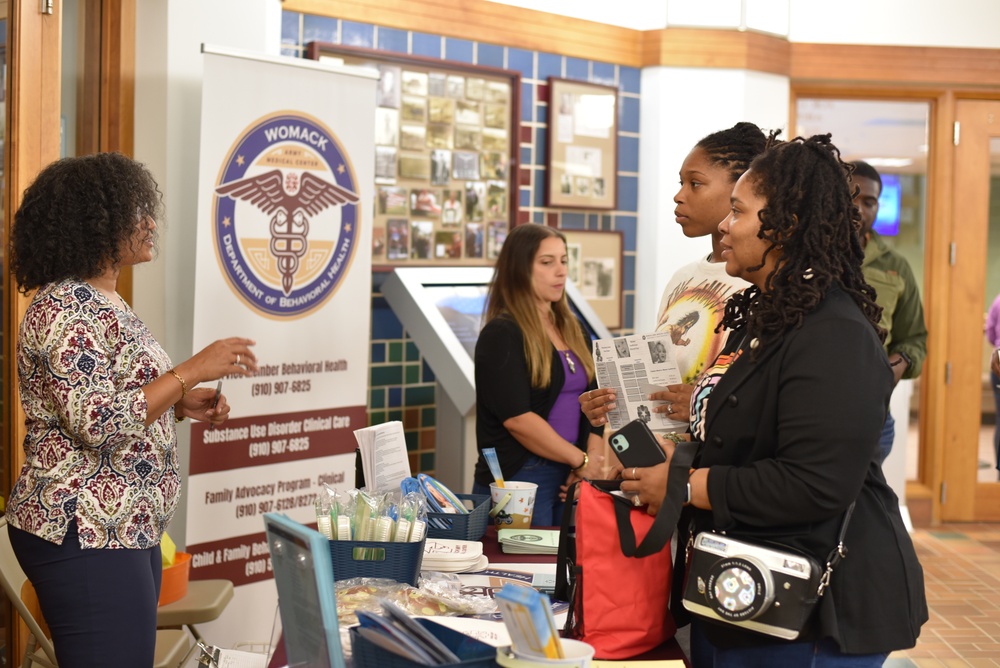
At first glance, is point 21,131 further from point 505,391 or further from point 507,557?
point 507,557

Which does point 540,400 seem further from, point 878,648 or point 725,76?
point 725,76

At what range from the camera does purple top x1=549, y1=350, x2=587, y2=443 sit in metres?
3.48

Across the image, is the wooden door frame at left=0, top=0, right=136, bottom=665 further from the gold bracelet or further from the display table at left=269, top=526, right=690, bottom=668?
the display table at left=269, top=526, right=690, bottom=668

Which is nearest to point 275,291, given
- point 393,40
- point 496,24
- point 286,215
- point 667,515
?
point 286,215

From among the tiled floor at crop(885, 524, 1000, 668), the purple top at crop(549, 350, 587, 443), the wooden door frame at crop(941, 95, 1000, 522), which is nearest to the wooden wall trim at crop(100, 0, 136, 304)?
the purple top at crop(549, 350, 587, 443)

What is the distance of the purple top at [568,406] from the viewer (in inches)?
137

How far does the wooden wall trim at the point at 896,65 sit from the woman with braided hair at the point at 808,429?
15.2ft

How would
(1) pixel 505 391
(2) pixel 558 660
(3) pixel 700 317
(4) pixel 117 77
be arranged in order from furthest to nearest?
1. (4) pixel 117 77
2. (1) pixel 505 391
3. (3) pixel 700 317
4. (2) pixel 558 660

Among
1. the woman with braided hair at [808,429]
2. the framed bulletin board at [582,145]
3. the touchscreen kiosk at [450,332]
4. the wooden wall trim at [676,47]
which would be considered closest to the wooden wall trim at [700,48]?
the wooden wall trim at [676,47]

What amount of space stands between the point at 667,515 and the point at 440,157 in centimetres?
357

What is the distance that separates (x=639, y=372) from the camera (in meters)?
2.43

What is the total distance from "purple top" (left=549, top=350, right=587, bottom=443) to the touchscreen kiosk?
31.0 inches

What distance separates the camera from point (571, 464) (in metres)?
3.38

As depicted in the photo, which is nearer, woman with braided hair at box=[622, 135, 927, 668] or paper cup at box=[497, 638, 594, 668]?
paper cup at box=[497, 638, 594, 668]
